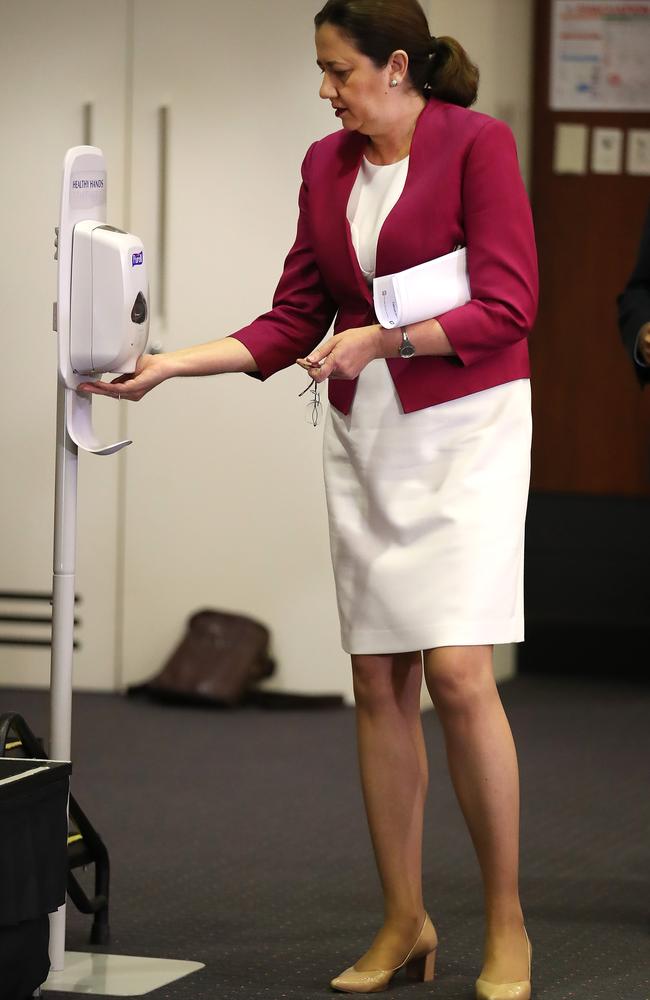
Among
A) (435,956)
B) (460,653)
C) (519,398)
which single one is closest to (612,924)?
(435,956)

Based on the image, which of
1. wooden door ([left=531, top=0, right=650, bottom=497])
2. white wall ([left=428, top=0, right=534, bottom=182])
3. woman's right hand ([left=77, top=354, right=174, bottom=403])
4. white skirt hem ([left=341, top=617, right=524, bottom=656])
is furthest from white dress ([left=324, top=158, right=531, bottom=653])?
wooden door ([left=531, top=0, right=650, bottom=497])

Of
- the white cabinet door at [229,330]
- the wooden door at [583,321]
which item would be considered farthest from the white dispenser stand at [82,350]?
the wooden door at [583,321]

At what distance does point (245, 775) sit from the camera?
3.76 metres

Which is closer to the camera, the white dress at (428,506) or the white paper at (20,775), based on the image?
the white paper at (20,775)

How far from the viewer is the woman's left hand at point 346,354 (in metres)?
2.00

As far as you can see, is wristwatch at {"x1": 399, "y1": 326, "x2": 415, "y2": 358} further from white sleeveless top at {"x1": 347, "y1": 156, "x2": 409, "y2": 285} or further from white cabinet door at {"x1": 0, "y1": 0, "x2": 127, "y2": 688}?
white cabinet door at {"x1": 0, "y1": 0, "x2": 127, "y2": 688}

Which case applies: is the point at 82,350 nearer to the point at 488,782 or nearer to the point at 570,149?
the point at 488,782

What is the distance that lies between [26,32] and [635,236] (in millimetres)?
2054

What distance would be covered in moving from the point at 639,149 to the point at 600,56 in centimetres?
33

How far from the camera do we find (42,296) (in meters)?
4.74

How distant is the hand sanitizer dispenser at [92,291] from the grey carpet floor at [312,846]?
0.86 meters

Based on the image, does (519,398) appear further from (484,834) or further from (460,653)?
(484,834)

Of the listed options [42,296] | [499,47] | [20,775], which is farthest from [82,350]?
[499,47]

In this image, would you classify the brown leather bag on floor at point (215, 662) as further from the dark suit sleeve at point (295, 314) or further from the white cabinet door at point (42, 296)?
the dark suit sleeve at point (295, 314)
